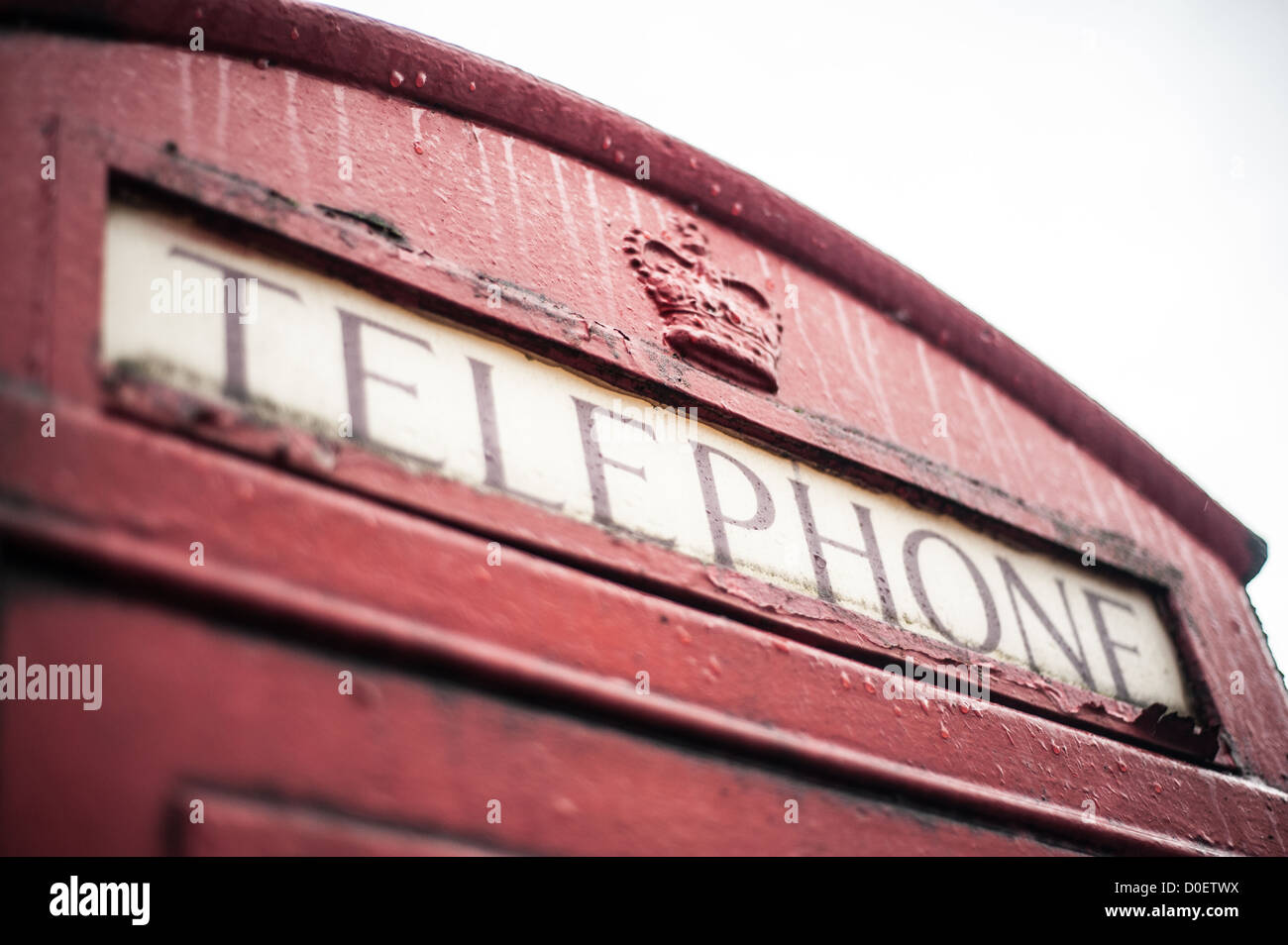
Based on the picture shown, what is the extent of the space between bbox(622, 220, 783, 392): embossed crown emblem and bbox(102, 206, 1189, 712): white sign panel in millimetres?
174

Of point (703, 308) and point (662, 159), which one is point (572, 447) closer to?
point (703, 308)

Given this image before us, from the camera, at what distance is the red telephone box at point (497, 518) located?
3.84 ft

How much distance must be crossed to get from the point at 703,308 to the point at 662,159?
40cm

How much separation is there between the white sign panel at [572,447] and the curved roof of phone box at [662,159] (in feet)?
1.49

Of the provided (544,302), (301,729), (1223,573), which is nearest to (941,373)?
(1223,573)

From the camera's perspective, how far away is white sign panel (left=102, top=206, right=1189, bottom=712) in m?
1.43

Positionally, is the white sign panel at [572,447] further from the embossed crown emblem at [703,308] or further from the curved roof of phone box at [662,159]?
the curved roof of phone box at [662,159]

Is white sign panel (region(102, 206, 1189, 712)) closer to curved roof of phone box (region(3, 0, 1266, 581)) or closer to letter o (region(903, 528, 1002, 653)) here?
letter o (region(903, 528, 1002, 653))

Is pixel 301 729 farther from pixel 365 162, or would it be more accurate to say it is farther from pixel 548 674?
pixel 365 162

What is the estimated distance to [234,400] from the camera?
4.56ft

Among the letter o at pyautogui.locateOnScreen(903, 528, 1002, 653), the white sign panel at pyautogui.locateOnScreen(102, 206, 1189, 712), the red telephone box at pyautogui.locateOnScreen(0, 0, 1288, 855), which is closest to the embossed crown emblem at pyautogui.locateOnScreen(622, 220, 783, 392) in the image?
the red telephone box at pyautogui.locateOnScreen(0, 0, 1288, 855)

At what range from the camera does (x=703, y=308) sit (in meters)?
2.07

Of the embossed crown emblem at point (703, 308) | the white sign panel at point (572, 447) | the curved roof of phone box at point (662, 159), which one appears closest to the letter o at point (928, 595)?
the white sign panel at point (572, 447)
